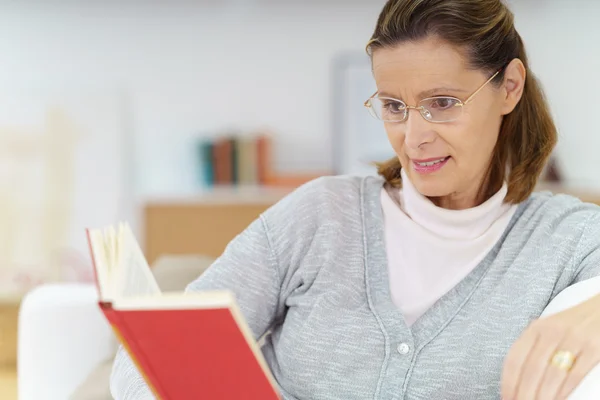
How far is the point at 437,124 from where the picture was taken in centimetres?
141

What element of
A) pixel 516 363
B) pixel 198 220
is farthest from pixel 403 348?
pixel 198 220

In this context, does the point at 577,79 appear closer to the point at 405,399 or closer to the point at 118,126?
the point at 118,126

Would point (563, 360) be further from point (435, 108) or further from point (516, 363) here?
point (435, 108)

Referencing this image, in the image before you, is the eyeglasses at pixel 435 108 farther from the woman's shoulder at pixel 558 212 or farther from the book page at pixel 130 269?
the book page at pixel 130 269

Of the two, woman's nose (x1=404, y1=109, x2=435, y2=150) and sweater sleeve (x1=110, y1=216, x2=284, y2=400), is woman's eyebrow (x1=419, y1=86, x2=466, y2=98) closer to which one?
woman's nose (x1=404, y1=109, x2=435, y2=150)

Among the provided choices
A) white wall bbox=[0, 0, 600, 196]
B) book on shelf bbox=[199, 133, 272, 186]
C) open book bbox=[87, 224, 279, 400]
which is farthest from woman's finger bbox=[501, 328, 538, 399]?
white wall bbox=[0, 0, 600, 196]

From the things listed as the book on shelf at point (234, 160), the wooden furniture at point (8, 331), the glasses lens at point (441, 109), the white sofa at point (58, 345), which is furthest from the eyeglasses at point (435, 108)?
the book on shelf at point (234, 160)

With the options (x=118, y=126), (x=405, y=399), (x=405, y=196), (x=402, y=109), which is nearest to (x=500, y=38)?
(x=402, y=109)

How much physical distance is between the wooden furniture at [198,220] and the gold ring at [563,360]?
10.0 feet

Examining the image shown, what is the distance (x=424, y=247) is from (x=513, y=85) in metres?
0.32

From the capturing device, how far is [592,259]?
1.38 metres

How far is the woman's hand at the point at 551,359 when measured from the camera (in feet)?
3.36

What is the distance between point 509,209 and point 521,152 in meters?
0.12

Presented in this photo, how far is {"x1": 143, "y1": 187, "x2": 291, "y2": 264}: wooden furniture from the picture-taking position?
407 centimetres
